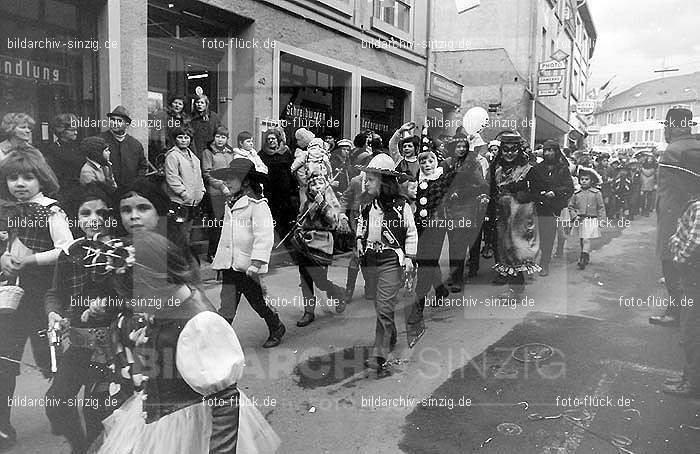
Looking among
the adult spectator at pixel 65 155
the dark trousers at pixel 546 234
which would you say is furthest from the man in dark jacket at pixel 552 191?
the adult spectator at pixel 65 155

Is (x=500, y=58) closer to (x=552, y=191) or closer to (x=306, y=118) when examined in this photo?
(x=306, y=118)

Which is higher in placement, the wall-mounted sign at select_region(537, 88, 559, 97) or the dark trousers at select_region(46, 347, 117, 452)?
the wall-mounted sign at select_region(537, 88, 559, 97)

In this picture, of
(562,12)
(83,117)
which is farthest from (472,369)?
(562,12)

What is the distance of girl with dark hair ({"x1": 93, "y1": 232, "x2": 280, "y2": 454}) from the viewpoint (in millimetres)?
2123

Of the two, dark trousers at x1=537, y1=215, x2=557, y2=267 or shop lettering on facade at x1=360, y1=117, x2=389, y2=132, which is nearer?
dark trousers at x1=537, y1=215, x2=557, y2=267

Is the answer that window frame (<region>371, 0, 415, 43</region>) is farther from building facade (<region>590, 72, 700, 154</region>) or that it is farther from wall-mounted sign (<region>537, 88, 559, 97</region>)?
building facade (<region>590, 72, 700, 154</region>)

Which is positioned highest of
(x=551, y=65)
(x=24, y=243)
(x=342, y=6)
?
(x=551, y=65)

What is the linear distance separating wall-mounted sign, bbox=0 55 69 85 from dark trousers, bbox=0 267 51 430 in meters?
4.13

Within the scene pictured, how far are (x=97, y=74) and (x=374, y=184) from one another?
451cm

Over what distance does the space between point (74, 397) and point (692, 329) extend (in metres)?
4.04

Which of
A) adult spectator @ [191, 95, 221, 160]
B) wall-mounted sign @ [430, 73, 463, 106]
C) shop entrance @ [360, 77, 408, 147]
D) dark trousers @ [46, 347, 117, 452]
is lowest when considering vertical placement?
dark trousers @ [46, 347, 117, 452]

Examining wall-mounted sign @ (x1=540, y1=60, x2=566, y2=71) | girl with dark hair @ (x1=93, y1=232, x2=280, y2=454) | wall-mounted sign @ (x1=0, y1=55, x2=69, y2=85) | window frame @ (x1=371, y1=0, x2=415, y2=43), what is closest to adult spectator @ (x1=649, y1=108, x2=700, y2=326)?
girl with dark hair @ (x1=93, y1=232, x2=280, y2=454)

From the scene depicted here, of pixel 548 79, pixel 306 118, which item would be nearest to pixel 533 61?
pixel 548 79

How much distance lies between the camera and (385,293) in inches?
184
